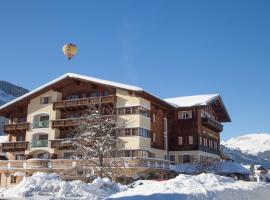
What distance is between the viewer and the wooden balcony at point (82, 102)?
4811 cm

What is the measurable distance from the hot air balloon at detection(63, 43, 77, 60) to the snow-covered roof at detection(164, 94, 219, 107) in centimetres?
2655

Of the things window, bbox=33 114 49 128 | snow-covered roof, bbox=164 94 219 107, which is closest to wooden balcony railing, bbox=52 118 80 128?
window, bbox=33 114 49 128

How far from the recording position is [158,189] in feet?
44.7

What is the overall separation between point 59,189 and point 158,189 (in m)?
15.7

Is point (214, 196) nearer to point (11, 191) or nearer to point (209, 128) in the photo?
point (11, 191)

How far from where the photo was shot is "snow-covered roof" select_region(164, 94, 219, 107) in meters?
52.1

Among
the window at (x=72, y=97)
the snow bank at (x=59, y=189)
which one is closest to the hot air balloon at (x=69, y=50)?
the snow bank at (x=59, y=189)

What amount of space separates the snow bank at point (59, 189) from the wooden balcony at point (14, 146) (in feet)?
76.2

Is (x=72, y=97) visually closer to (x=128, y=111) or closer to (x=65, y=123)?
(x=65, y=123)

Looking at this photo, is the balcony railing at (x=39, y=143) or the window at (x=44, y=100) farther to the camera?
the window at (x=44, y=100)

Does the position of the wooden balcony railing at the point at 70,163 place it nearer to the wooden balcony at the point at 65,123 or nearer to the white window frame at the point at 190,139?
the wooden balcony at the point at 65,123

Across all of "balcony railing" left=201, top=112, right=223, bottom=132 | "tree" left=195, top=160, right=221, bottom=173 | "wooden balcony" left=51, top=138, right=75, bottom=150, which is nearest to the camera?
"tree" left=195, top=160, right=221, bottom=173

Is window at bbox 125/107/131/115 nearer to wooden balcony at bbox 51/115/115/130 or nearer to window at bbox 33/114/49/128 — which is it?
wooden balcony at bbox 51/115/115/130

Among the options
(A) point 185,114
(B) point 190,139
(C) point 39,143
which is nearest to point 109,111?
(C) point 39,143
